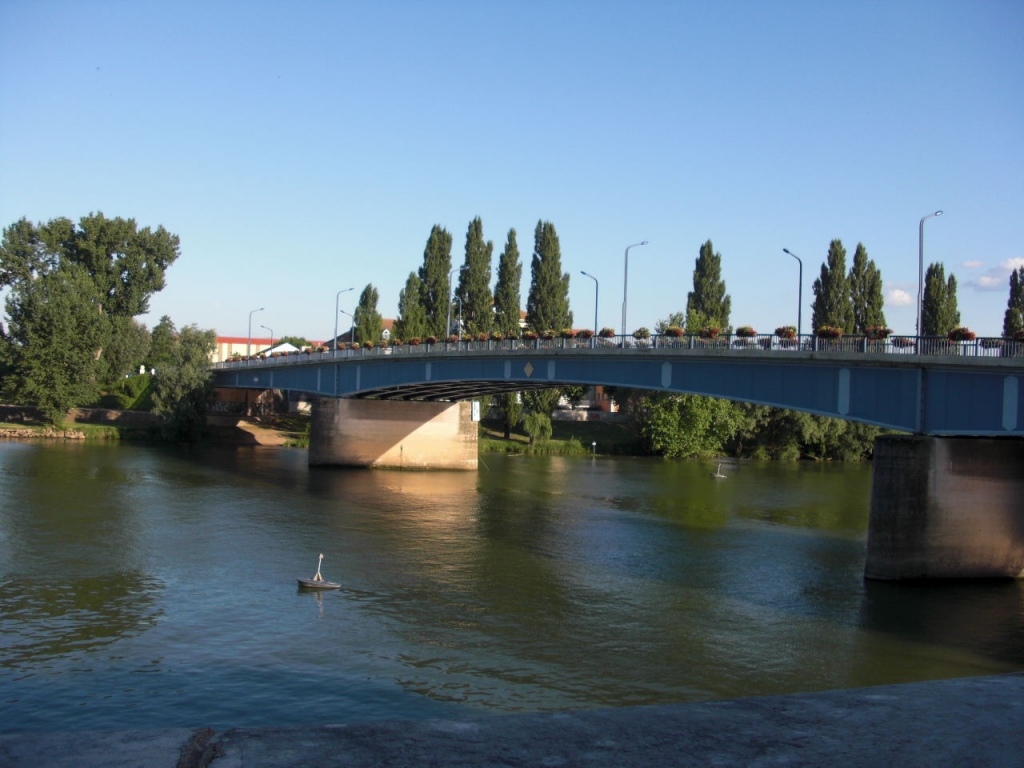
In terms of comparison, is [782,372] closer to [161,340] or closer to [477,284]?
[477,284]

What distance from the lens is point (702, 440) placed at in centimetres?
7975

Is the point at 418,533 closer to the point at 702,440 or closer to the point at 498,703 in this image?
the point at 498,703

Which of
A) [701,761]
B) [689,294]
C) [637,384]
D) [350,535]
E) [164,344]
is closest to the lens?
[701,761]

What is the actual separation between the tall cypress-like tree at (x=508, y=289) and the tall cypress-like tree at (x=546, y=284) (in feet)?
5.29

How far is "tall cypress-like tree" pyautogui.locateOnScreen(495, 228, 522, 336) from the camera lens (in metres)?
84.6

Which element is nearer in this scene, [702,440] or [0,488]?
[0,488]

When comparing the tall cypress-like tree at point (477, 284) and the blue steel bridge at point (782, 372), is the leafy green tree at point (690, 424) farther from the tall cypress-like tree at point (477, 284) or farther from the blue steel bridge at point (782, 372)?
the blue steel bridge at point (782, 372)

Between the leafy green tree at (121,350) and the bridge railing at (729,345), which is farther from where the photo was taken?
the leafy green tree at (121,350)

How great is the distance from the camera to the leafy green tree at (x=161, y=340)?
112 m

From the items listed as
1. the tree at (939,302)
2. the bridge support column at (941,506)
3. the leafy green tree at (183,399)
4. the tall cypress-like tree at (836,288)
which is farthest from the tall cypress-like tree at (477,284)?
the bridge support column at (941,506)

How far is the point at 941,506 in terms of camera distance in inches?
1181

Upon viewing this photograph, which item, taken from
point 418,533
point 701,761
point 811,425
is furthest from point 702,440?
point 701,761

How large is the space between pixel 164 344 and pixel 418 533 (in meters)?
92.9

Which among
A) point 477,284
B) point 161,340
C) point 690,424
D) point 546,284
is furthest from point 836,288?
point 161,340
